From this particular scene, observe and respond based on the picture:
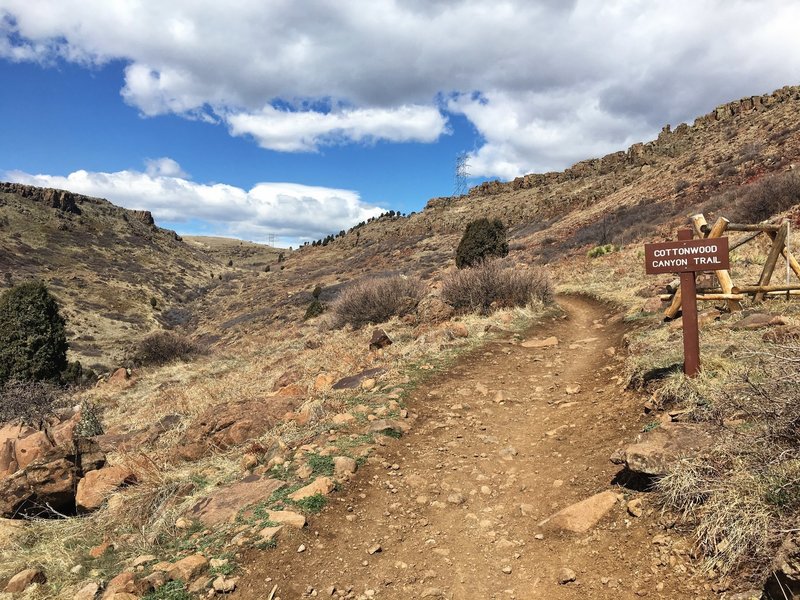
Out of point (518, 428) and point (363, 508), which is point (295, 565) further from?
point (518, 428)

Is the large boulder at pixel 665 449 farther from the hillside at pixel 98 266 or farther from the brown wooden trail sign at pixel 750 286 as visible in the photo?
the hillside at pixel 98 266

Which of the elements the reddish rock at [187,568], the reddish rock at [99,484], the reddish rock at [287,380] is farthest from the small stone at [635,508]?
the reddish rock at [287,380]

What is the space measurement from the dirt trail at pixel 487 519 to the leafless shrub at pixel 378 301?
8.06 metres

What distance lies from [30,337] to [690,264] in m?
22.8

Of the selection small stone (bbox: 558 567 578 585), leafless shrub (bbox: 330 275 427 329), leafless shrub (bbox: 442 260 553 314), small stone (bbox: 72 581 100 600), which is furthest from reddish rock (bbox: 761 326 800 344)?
leafless shrub (bbox: 330 275 427 329)

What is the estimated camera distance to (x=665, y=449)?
3887mm

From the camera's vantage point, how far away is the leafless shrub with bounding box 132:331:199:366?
20.9 m

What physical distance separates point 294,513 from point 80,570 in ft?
6.14

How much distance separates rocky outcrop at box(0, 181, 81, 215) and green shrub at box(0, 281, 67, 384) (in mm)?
78332

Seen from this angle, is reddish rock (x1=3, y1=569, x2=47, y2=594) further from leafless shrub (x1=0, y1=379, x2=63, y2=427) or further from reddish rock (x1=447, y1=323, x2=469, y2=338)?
leafless shrub (x1=0, y1=379, x2=63, y2=427)

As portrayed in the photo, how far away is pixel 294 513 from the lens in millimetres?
4414

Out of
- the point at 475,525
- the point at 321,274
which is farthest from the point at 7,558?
the point at 321,274

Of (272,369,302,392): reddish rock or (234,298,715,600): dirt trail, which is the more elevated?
(272,369,302,392): reddish rock

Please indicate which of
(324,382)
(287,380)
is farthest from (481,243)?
(324,382)
